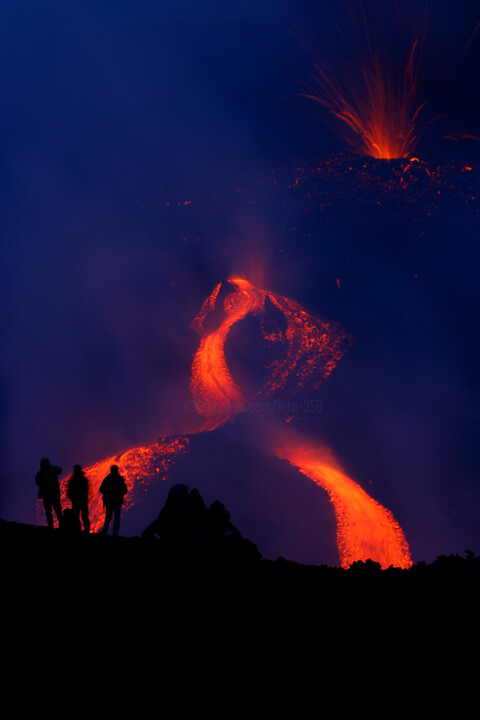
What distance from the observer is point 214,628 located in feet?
11.9

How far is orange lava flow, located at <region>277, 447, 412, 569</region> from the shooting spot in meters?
18.0

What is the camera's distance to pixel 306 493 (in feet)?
60.8

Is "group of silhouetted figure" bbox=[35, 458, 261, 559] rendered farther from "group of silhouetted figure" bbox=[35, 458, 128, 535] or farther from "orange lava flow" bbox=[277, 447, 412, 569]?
"orange lava flow" bbox=[277, 447, 412, 569]

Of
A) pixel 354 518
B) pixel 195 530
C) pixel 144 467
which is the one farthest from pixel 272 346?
pixel 195 530

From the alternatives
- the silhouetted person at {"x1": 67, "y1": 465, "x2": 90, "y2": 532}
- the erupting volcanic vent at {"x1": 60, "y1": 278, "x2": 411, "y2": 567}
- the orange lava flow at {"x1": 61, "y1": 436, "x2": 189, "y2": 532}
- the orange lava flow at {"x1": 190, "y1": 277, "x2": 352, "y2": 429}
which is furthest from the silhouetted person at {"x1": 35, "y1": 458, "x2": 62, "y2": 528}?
the orange lava flow at {"x1": 190, "y1": 277, "x2": 352, "y2": 429}

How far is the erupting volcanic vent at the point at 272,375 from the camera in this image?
22.1 m

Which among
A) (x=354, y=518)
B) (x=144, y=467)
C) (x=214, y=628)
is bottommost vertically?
(x=214, y=628)

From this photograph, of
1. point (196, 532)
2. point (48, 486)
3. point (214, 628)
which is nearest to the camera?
point (214, 628)

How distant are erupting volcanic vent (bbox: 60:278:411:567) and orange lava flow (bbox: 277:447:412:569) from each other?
7cm

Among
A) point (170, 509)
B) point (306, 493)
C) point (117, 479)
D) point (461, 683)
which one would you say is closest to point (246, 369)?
point (306, 493)

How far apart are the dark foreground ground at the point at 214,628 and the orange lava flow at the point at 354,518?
13547 millimetres

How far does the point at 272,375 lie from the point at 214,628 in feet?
83.8

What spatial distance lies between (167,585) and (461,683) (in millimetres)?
2496

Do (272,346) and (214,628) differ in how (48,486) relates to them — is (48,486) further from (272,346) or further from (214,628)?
(272,346)
